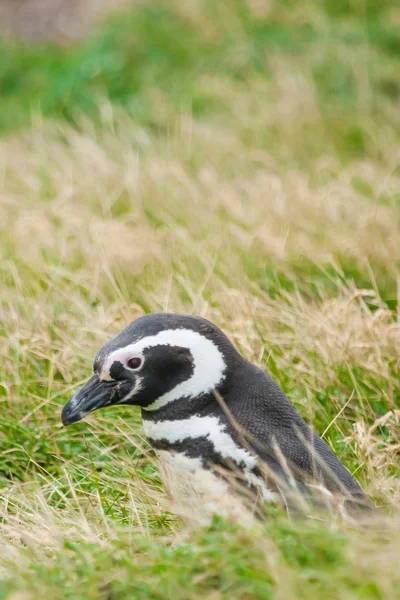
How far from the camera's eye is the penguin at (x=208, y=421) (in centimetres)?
314

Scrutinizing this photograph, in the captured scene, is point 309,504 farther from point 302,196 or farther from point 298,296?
point 302,196

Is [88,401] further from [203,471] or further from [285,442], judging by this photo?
[285,442]

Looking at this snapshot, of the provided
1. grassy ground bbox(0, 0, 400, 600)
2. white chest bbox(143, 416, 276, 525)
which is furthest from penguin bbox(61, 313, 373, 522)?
grassy ground bbox(0, 0, 400, 600)

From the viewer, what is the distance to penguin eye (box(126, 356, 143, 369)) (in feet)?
10.5

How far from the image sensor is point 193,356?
10.5ft

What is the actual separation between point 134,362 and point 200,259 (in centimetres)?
212

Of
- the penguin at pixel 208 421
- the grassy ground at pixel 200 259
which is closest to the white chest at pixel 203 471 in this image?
the penguin at pixel 208 421

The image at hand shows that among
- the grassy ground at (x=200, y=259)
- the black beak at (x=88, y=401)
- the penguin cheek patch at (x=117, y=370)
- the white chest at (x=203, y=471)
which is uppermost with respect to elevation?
the penguin cheek patch at (x=117, y=370)

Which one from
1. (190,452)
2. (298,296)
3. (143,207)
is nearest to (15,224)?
(143,207)

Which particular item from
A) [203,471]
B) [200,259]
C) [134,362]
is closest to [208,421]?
[203,471]

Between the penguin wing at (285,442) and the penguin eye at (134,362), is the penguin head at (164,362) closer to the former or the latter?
the penguin eye at (134,362)

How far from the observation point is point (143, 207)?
6324 mm

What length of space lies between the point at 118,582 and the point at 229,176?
4.51 m

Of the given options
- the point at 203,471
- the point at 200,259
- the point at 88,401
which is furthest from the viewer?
the point at 200,259
